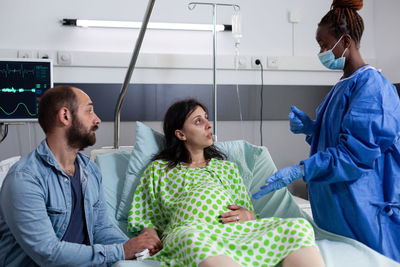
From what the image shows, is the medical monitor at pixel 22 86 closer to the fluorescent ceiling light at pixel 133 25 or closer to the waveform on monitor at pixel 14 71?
the waveform on monitor at pixel 14 71

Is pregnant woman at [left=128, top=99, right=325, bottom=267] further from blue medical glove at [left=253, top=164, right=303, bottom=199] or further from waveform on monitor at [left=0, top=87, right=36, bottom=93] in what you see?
waveform on monitor at [left=0, top=87, right=36, bottom=93]

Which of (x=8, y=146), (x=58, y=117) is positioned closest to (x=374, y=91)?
(x=58, y=117)

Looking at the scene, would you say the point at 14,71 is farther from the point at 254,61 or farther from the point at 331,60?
the point at 331,60

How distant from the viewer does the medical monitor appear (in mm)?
2607

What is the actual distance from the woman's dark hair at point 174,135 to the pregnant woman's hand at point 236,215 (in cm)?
36

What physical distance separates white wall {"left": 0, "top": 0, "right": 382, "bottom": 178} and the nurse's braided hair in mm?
1542

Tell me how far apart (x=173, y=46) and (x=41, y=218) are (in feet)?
6.46

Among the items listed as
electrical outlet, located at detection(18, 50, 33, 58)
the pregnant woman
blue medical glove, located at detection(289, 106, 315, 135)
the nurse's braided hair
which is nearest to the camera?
the pregnant woman

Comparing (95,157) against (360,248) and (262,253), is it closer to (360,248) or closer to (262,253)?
(262,253)

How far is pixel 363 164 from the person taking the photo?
147 centimetres

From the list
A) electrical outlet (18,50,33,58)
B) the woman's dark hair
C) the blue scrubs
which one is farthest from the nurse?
electrical outlet (18,50,33,58)

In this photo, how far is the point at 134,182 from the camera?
2.07m

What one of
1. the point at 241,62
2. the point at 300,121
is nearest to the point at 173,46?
the point at 241,62

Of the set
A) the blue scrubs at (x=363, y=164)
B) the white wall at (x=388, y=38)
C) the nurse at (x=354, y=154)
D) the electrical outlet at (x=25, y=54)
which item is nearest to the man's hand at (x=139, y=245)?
the nurse at (x=354, y=154)
